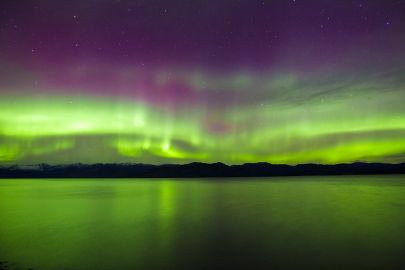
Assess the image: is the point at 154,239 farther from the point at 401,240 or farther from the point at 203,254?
the point at 401,240

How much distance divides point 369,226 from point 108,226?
21201 millimetres

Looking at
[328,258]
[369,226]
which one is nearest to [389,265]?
[328,258]

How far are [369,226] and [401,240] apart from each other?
5534 mm

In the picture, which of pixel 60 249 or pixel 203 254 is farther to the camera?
pixel 60 249

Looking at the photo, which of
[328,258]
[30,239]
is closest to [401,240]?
[328,258]

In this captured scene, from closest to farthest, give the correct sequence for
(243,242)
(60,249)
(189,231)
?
(60,249)
(243,242)
(189,231)

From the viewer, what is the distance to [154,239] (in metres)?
21.4

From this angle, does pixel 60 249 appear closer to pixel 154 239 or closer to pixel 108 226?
pixel 154 239

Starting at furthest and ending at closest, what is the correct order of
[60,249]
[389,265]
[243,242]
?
[243,242], [60,249], [389,265]

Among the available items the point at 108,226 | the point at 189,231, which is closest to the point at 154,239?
the point at 189,231

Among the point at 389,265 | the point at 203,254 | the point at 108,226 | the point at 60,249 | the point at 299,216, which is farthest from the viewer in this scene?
the point at 299,216

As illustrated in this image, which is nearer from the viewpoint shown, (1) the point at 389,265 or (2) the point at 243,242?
(1) the point at 389,265

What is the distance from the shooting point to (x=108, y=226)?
2717cm

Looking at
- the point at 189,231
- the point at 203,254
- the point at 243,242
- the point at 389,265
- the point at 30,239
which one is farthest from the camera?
the point at 189,231
